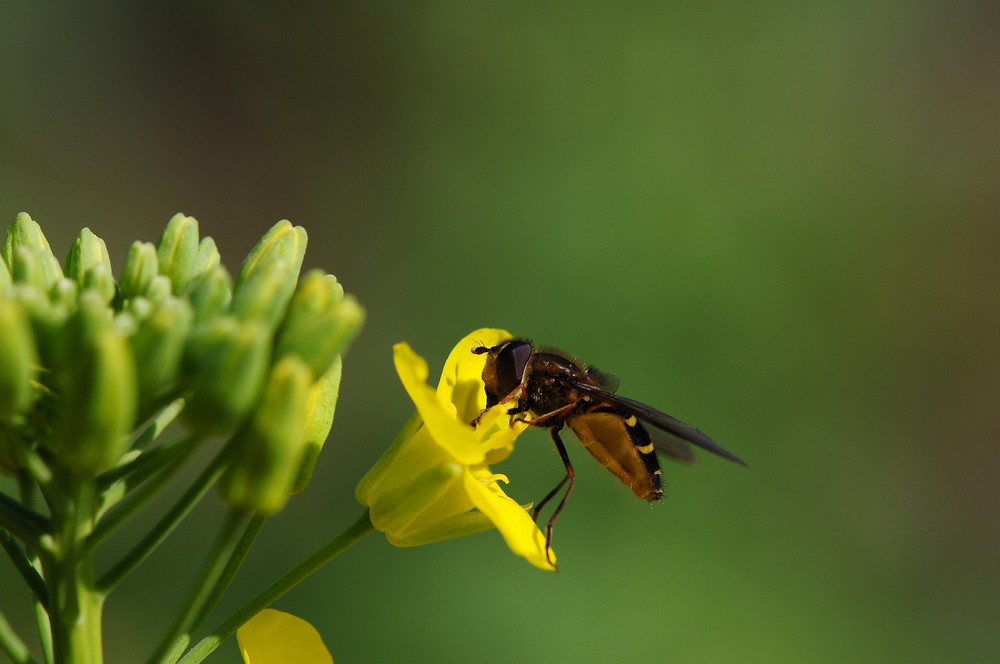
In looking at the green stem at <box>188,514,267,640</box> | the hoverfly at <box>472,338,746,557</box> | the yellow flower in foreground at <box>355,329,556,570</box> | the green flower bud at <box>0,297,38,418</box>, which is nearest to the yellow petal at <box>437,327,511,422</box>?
the yellow flower in foreground at <box>355,329,556,570</box>

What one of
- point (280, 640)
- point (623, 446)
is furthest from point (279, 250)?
point (623, 446)

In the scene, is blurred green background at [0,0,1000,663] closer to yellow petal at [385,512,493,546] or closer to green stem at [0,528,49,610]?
yellow petal at [385,512,493,546]

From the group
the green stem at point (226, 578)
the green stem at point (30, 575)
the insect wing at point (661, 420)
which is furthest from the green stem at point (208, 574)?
the insect wing at point (661, 420)

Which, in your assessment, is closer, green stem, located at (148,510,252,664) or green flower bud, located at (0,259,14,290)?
green stem, located at (148,510,252,664)

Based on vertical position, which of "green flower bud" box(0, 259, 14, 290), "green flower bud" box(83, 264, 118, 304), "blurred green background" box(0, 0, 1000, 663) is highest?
"green flower bud" box(0, 259, 14, 290)

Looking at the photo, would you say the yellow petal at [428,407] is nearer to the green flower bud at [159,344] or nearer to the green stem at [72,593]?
the green flower bud at [159,344]

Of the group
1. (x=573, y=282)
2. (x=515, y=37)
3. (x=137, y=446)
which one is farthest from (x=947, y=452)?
(x=137, y=446)

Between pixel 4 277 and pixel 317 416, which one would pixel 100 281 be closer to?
pixel 4 277
